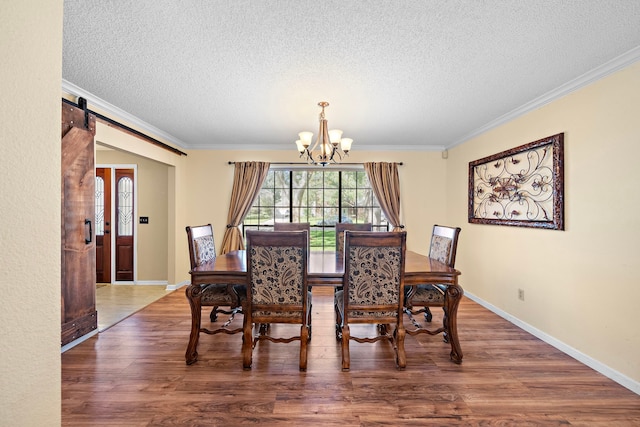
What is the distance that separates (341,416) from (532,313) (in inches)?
91.8

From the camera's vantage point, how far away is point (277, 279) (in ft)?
7.06

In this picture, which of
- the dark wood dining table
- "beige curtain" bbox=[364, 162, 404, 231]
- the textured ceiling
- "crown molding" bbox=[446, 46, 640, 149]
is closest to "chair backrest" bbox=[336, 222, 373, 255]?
"beige curtain" bbox=[364, 162, 404, 231]

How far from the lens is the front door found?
15.4 feet

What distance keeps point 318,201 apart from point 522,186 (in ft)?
9.44

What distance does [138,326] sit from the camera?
3020 millimetres

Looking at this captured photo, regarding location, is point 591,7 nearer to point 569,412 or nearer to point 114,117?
point 569,412

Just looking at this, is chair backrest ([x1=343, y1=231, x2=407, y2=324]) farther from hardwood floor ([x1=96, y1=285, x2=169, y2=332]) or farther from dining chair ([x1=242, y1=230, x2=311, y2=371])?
hardwood floor ([x1=96, y1=285, x2=169, y2=332])

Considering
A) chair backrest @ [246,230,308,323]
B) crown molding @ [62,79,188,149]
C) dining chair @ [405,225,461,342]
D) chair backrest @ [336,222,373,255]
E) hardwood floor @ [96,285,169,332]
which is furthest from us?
chair backrest @ [336,222,373,255]

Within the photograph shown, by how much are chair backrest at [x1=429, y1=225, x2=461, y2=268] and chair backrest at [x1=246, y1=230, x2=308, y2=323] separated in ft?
4.63

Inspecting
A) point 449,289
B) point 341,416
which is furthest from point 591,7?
point 341,416

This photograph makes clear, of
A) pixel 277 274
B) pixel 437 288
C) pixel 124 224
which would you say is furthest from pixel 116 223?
pixel 437 288

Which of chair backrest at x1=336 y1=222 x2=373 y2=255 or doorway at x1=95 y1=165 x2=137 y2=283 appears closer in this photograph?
chair backrest at x1=336 y1=222 x2=373 y2=255

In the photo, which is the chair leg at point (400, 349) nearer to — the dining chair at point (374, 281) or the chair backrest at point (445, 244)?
the dining chair at point (374, 281)

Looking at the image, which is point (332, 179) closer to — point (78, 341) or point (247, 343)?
point (247, 343)
